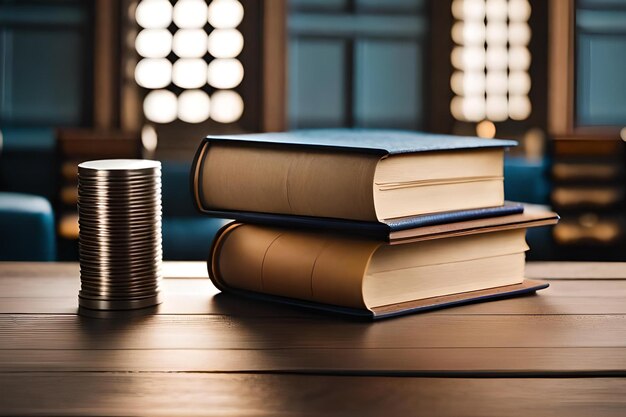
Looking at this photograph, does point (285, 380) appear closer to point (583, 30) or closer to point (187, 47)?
point (187, 47)

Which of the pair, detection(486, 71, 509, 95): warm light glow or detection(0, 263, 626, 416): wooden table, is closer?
detection(0, 263, 626, 416): wooden table

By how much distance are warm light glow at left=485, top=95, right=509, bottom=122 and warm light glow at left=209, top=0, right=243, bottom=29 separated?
1.20m

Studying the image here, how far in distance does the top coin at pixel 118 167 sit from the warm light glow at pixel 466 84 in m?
3.62

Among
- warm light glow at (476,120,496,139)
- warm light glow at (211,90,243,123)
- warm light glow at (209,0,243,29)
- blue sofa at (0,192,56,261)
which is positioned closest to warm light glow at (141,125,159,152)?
warm light glow at (211,90,243,123)

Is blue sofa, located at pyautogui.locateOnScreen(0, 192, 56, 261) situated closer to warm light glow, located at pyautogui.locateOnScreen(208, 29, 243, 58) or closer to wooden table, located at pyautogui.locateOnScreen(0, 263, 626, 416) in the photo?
warm light glow, located at pyautogui.locateOnScreen(208, 29, 243, 58)

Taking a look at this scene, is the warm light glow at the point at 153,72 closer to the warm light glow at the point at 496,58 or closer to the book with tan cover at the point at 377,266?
the warm light glow at the point at 496,58

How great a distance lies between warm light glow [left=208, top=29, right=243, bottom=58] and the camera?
14.4 ft

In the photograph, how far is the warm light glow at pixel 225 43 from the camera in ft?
14.4

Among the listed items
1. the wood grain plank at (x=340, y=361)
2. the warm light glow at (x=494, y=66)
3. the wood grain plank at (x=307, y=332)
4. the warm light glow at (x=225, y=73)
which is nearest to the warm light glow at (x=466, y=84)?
the warm light glow at (x=494, y=66)

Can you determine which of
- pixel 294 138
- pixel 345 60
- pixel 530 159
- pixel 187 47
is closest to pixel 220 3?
pixel 187 47

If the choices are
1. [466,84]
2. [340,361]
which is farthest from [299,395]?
[466,84]

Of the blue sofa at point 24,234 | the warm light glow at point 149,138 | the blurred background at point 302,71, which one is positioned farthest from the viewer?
the blurred background at point 302,71

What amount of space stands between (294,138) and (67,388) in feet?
1.39

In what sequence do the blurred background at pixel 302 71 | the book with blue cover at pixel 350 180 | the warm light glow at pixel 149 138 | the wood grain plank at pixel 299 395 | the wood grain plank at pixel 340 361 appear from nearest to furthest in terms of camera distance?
the wood grain plank at pixel 299 395 < the wood grain plank at pixel 340 361 < the book with blue cover at pixel 350 180 < the warm light glow at pixel 149 138 < the blurred background at pixel 302 71
